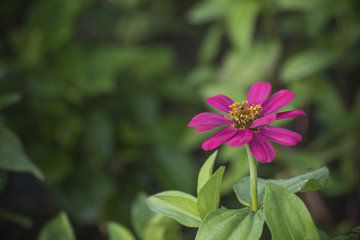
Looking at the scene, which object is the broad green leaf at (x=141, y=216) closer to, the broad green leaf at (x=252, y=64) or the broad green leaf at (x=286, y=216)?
the broad green leaf at (x=286, y=216)

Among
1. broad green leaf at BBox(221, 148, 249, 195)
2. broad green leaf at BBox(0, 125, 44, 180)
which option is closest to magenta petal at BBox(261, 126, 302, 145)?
broad green leaf at BBox(0, 125, 44, 180)

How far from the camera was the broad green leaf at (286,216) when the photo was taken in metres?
0.38

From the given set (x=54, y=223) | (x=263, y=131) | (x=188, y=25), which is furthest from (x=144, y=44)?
(x=263, y=131)

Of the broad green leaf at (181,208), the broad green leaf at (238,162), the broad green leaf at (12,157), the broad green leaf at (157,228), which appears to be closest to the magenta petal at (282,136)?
the broad green leaf at (181,208)

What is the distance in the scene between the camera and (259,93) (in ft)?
1.45

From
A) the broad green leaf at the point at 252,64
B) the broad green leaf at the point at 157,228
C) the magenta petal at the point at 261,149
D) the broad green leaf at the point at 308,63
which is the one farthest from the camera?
the broad green leaf at the point at 252,64

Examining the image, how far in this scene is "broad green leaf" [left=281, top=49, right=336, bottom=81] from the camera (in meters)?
0.97

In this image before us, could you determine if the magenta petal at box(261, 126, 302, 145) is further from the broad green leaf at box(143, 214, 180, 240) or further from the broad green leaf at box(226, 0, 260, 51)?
the broad green leaf at box(226, 0, 260, 51)

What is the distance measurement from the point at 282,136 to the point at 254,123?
0.10ft

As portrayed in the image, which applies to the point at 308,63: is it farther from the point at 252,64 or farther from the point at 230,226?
the point at 230,226

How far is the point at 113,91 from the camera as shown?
4.39 feet

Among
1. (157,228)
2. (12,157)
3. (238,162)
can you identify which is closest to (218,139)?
(157,228)

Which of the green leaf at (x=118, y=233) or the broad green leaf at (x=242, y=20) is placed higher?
the broad green leaf at (x=242, y=20)

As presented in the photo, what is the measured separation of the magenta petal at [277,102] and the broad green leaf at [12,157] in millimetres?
350
